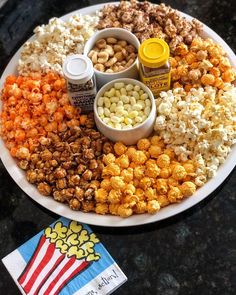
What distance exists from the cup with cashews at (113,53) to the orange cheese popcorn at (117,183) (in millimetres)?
213

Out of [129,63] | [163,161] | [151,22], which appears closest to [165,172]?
[163,161]

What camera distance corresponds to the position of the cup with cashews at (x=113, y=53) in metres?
0.97

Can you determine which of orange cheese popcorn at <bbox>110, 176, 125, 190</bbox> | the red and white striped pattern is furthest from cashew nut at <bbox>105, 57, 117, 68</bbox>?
the red and white striped pattern

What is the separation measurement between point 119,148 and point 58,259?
24 cm

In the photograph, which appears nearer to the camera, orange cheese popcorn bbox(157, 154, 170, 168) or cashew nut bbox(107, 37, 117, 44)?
orange cheese popcorn bbox(157, 154, 170, 168)

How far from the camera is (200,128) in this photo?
0.90 metres

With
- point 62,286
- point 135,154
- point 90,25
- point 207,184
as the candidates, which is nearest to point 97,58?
point 90,25

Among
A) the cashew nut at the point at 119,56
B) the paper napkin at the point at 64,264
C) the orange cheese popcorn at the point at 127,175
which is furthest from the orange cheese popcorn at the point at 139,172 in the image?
the cashew nut at the point at 119,56

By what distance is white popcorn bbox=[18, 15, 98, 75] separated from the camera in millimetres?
1021

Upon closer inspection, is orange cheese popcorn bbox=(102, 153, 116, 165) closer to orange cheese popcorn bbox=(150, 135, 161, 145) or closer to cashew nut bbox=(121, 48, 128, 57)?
orange cheese popcorn bbox=(150, 135, 161, 145)

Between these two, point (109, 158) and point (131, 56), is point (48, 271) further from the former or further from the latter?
point (131, 56)

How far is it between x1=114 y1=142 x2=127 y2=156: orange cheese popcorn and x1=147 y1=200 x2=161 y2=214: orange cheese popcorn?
0.38 feet

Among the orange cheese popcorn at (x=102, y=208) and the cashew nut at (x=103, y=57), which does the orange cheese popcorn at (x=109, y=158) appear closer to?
the orange cheese popcorn at (x=102, y=208)

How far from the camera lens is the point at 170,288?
0.87m
